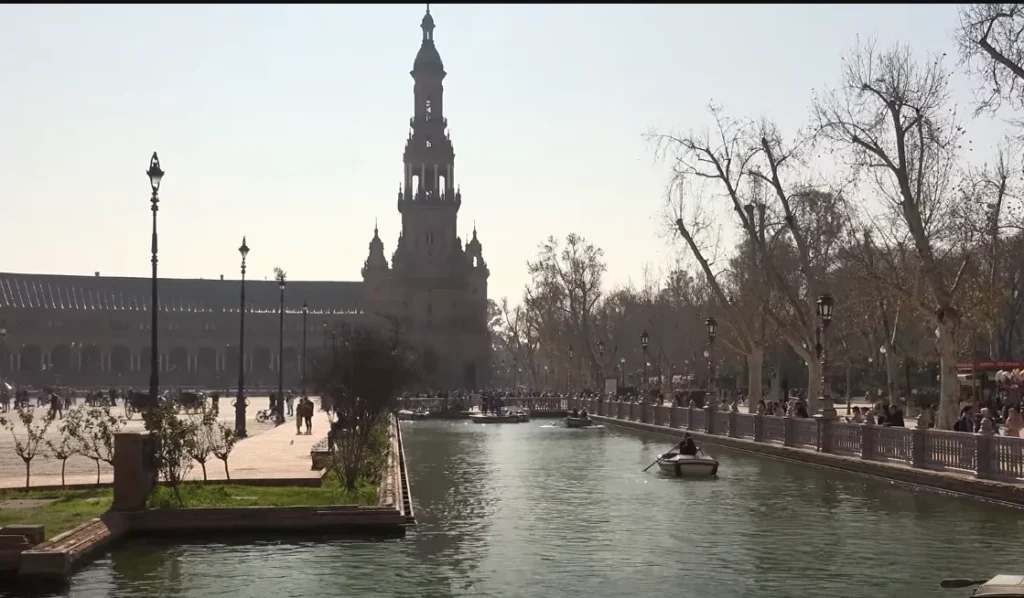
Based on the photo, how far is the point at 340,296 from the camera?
19462cm

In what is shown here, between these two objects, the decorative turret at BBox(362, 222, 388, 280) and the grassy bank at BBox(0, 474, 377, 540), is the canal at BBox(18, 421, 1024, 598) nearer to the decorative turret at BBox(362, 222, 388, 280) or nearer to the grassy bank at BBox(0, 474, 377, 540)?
the grassy bank at BBox(0, 474, 377, 540)

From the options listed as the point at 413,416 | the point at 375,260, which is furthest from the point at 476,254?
the point at 413,416

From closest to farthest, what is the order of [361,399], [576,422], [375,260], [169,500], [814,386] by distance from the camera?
[169,500], [361,399], [814,386], [576,422], [375,260]

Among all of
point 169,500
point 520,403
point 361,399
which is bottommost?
point 520,403

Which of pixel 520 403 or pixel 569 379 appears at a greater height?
pixel 569 379

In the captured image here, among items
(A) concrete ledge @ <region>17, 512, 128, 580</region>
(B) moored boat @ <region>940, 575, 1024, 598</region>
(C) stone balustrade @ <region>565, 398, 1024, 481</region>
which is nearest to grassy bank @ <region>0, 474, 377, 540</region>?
(A) concrete ledge @ <region>17, 512, 128, 580</region>

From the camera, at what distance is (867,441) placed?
113ft

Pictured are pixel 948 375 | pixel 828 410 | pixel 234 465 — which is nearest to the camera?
pixel 234 465

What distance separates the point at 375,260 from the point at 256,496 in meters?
144

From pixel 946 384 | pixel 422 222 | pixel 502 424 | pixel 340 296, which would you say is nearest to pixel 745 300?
pixel 502 424

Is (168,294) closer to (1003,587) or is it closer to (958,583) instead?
(958,583)

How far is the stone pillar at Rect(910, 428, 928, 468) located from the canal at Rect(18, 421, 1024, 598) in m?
1.01

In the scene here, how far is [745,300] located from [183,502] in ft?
142

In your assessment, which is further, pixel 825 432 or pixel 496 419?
pixel 496 419
